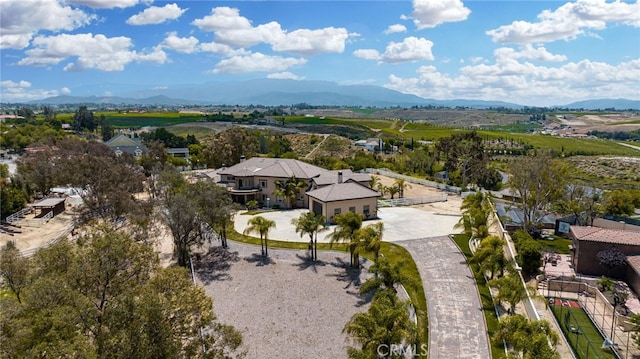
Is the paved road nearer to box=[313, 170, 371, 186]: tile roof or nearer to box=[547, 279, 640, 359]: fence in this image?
box=[547, 279, 640, 359]: fence

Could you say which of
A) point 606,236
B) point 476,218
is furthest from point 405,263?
point 606,236

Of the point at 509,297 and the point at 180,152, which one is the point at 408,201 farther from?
the point at 180,152

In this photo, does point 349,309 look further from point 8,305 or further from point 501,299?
point 8,305

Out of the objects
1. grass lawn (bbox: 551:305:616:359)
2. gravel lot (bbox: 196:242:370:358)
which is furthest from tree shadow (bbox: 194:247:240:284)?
grass lawn (bbox: 551:305:616:359)

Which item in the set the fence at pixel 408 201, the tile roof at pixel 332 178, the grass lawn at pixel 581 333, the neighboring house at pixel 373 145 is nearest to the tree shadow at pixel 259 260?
the tile roof at pixel 332 178

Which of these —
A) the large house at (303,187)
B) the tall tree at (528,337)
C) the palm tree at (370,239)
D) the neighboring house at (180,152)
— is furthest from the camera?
the neighboring house at (180,152)

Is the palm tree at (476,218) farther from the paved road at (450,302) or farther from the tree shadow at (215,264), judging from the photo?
the tree shadow at (215,264)
